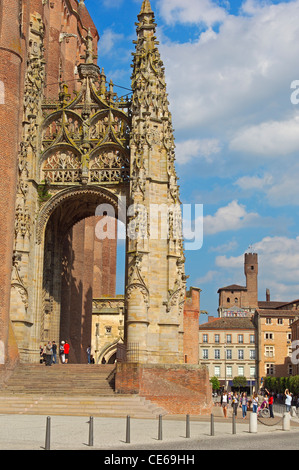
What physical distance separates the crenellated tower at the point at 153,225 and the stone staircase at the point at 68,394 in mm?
2799

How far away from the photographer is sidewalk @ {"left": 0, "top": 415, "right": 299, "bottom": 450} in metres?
14.3

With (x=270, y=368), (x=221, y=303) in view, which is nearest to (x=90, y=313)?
(x=270, y=368)

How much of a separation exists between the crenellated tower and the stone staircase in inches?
110

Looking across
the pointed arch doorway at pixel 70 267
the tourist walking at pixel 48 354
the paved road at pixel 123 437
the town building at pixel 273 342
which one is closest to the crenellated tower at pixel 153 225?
the pointed arch doorway at pixel 70 267

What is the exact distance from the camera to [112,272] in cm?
5375

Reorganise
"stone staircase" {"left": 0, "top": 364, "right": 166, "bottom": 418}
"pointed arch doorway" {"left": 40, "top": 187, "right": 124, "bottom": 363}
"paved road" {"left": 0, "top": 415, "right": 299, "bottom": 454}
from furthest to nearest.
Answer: "pointed arch doorway" {"left": 40, "top": 187, "right": 124, "bottom": 363}
"stone staircase" {"left": 0, "top": 364, "right": 166, "bottom": 418}
"paved road" {"left": 0, "top": 415, "right": 299, "bottom": 454}

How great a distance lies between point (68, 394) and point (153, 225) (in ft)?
29.1

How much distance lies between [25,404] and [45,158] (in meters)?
13.2

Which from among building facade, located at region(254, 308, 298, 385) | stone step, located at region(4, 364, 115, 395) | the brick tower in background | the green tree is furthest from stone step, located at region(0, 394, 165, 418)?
the brick tower in background

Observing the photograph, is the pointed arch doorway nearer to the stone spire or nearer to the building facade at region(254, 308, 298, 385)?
the stone spire

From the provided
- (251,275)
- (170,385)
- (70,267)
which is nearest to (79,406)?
(170,385)

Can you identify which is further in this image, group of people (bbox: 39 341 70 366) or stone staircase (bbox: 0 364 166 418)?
group of people (bbox: 39 341 70 366)

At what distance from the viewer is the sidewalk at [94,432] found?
14258mm
